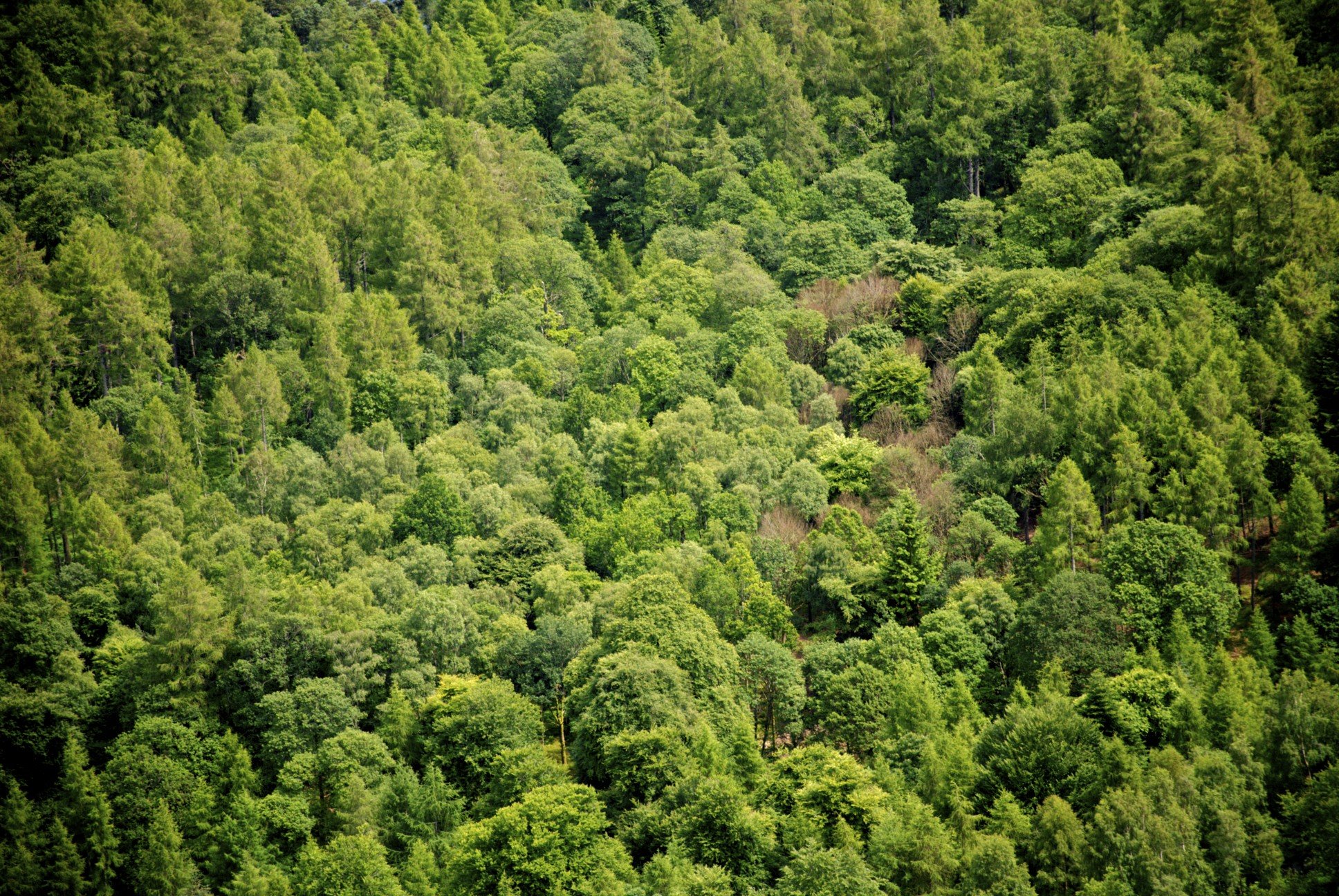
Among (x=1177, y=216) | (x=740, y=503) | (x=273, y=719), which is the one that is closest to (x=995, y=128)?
(x=1177, y=216)

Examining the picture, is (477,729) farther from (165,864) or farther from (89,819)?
(89,819)

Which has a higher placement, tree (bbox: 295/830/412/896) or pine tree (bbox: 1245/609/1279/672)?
pine tree (bbox: 1245/609/1279/672)

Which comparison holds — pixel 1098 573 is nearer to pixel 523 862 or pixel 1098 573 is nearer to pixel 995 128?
pixel 523 862

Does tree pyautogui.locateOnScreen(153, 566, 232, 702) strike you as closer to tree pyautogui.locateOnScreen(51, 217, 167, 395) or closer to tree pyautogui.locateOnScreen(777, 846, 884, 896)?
tree pyautogui.locateOnScreen(51, 217, 167, 395)

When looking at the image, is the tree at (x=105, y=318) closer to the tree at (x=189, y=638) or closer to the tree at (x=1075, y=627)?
the tree at (x=189, y=638)

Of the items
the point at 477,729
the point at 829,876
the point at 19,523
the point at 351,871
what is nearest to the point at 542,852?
the point at 351,871

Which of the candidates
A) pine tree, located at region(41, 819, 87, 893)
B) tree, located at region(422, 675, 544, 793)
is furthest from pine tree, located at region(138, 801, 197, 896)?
tree, located at region(422, 675, 544, 793)
